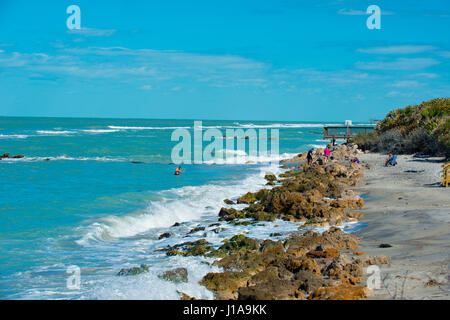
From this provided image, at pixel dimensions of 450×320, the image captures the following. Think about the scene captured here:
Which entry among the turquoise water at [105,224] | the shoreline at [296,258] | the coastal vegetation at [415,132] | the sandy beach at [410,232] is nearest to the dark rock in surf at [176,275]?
the turquoise water at [105,224]

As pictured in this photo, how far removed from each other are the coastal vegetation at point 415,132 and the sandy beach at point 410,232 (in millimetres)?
7763

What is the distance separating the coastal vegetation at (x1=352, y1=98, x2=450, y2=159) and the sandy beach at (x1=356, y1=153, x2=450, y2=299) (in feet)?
25.5

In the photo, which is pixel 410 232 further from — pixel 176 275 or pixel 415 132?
pixel 415 132

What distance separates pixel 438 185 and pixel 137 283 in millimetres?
12873

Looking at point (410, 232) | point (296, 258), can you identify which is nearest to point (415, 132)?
point (410, 232)

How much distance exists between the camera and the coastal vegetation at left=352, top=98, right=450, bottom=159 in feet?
86.0

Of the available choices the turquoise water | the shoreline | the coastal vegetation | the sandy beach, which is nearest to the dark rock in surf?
the turquoise water

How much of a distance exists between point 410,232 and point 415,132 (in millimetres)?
21963

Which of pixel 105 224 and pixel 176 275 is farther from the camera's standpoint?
pixel 105 224

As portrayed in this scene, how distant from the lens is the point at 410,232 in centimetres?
970

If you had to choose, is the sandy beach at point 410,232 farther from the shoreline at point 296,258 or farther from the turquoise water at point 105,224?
the turquoise water at point 105,224

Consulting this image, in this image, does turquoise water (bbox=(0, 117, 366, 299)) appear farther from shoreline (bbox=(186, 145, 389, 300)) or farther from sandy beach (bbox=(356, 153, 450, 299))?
sandy beach (bbox=(356, 153, 450, 299))
